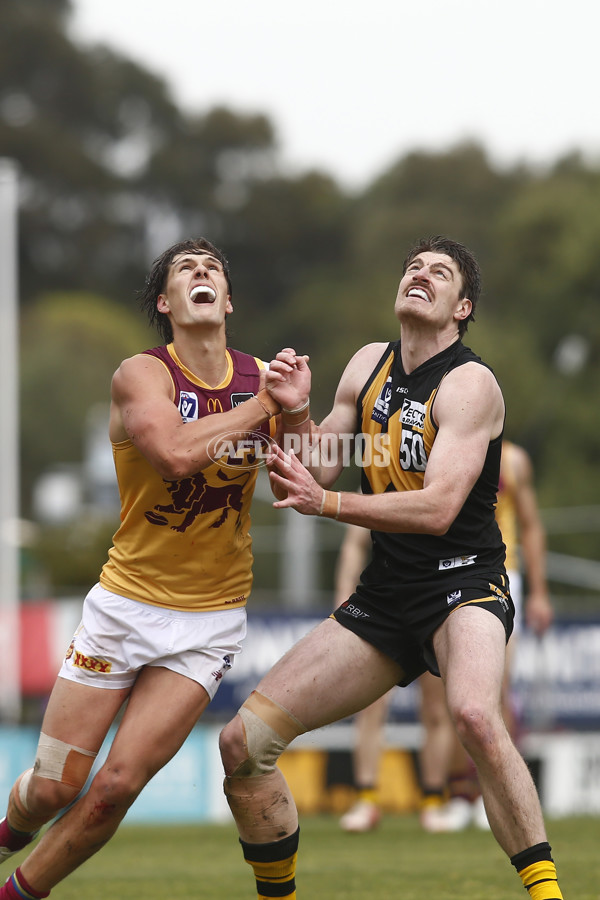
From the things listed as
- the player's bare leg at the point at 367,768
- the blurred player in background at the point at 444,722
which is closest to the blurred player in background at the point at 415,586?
the blurred player in background at the point at 444,722

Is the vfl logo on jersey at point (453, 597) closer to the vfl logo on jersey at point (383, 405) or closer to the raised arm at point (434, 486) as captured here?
the raised arm at point (434, 486)

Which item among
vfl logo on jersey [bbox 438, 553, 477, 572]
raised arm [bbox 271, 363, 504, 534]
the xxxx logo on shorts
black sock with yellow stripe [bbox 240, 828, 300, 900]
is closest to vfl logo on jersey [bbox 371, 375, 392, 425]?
raised arm [bbox 271, 363, 504, 534]

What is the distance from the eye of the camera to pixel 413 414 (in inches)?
210

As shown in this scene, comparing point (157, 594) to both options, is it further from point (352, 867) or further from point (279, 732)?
point (352, 867)

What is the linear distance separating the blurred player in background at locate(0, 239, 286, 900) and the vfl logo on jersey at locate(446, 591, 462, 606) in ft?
2.68

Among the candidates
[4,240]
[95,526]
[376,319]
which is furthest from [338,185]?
[4,240]

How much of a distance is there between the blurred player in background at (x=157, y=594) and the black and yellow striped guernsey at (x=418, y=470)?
0.46 meters

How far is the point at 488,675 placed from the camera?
493cm

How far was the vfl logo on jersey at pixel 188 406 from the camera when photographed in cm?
528

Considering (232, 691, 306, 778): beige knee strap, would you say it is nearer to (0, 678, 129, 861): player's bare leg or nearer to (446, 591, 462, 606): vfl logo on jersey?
(0, 678, 129, 861): player's bare leg

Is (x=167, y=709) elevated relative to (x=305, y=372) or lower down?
lower down

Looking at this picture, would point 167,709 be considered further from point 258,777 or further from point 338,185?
point 338,185

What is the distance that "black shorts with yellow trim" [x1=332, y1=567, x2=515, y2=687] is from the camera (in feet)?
17.0

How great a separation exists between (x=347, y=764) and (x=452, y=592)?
8.10 metres
